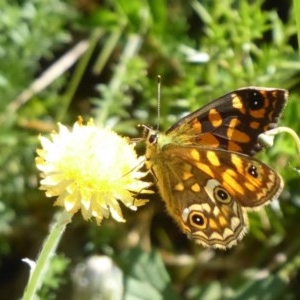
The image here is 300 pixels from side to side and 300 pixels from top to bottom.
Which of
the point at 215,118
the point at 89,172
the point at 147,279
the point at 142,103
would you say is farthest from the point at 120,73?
the point at 89,172

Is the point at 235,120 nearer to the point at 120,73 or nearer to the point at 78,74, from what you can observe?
the point at 120,73

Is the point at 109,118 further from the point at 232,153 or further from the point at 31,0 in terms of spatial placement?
the point at 232,153

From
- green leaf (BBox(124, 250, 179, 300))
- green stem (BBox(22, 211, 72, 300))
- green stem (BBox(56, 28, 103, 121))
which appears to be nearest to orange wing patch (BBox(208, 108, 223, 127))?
green stem (BBox(22, 211, 72, 300))

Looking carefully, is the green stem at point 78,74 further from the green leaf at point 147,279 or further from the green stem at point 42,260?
the green stem at point 42,260

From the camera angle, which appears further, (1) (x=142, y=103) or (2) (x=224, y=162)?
(1) (x=142, y=103)

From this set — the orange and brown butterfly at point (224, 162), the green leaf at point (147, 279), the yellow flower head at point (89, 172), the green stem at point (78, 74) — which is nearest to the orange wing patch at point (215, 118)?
the orange and brown butterfly at point (224, 162)

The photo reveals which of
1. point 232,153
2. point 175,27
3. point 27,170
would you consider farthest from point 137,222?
point 232,153
